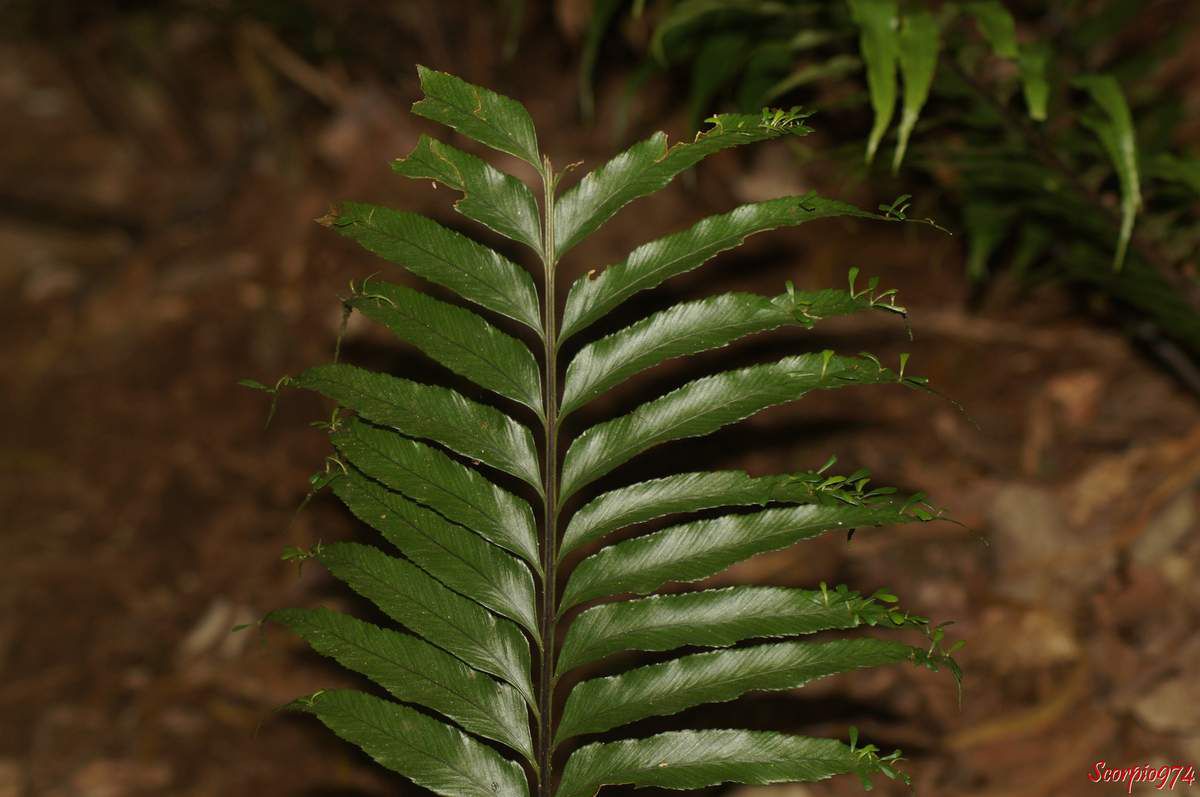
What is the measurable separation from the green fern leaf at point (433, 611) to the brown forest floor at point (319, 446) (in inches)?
6.2

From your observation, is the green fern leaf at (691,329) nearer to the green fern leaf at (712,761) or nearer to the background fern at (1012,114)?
the green fern leaf at (712,761)

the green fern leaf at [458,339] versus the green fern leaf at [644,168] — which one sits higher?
the green fern leaf at [644,168]

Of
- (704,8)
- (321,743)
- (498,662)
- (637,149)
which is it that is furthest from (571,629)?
(321,743)

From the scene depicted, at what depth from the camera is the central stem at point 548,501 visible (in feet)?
3.27

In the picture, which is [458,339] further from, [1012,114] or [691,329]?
[1012,114]

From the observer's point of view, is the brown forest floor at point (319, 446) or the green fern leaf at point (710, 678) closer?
the green fern leaf at point (710, 678)

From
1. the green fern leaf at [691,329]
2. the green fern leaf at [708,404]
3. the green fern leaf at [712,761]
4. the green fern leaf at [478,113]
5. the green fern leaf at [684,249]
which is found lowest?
the green fern leaf at [712,761]

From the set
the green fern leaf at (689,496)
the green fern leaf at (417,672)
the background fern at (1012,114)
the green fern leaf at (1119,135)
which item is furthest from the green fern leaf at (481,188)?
the green fern leaf at (1119,135)

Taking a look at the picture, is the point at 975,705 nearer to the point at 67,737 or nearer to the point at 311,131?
the point at 67,737

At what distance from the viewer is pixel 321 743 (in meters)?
2.00

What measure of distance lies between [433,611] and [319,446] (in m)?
1.61

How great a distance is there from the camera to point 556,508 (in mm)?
1028

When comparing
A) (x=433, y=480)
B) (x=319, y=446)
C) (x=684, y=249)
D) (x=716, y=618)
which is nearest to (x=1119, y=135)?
(x=684, y=249)

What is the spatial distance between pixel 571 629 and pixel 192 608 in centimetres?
158
